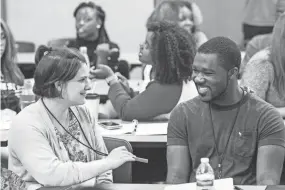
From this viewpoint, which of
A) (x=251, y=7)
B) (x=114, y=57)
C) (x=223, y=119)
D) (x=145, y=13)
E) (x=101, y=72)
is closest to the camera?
(x=223, y=119)

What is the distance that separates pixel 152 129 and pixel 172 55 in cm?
42

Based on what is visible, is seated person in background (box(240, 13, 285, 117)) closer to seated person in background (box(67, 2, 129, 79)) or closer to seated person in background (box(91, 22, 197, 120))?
seated person in background (box(91, 22, 197, 120))

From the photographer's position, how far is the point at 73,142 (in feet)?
8.19

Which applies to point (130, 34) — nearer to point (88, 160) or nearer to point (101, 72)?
point (101, 72)

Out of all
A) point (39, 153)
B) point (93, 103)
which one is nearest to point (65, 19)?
point (93, 103)

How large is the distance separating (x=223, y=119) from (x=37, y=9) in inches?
212

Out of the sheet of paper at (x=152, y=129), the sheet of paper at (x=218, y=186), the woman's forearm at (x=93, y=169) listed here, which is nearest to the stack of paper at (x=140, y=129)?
the sheet of paper at (x=152, y=129)

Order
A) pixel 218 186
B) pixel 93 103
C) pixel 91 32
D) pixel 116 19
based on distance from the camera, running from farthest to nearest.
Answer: pixel 116 19 < pixel 91 32 < pixel 93 103 < pixel 218 186

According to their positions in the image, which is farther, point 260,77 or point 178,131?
point 260,77

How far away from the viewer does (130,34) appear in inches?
293

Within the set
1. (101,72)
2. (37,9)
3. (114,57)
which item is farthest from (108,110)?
(37,9)

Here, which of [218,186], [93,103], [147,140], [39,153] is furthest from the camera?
[93,103]

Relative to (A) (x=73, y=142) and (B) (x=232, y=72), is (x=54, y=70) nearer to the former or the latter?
(A) (x=73, y=142)

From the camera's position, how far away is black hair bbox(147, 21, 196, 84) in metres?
3.26
